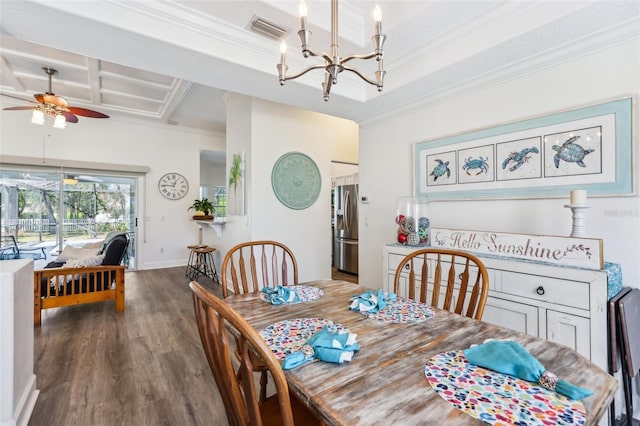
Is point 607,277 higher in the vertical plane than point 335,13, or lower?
lower

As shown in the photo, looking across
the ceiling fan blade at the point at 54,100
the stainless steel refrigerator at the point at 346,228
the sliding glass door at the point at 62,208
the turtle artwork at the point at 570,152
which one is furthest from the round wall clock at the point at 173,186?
the turtle artwork at the point at 570,152

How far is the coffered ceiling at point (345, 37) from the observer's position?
176 centimetres

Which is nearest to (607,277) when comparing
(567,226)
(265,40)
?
(567,226)

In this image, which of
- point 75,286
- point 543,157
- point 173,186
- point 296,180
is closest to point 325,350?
point 543,157

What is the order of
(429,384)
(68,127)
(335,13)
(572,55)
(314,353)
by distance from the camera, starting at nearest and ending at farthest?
1. (429,384)
2. (314,353)
3. (335,13)
4. (572,55)
5. (68,127)

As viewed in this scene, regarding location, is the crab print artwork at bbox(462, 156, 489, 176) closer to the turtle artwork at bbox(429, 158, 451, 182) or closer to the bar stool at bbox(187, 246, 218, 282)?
the turtle artwork at bbox(429, 158, 451, 182)

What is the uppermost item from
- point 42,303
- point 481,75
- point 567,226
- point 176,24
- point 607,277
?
point 176,24

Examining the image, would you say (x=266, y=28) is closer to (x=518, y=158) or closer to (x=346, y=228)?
(x=518, y=158)

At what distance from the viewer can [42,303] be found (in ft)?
10.3

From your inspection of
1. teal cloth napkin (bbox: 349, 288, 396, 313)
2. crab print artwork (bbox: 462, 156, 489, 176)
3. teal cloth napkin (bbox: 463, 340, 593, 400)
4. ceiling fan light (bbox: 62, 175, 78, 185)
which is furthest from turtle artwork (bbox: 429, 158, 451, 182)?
ceiling fan light (bbox: 62, 175, 78, 185)

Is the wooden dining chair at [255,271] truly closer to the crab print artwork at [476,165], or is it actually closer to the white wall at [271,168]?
the white wall at [271,168]

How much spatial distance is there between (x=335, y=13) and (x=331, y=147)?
122 inches

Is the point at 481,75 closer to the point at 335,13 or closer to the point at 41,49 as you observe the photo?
the point at 335,13

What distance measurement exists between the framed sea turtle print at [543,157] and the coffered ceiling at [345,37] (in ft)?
1.44
